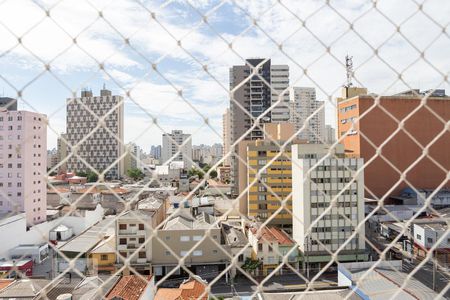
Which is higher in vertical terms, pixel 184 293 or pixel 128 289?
pixel 128 289

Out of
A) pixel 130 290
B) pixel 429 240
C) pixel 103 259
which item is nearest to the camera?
pixel 130 290

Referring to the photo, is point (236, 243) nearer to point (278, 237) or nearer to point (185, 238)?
point (278, 237)

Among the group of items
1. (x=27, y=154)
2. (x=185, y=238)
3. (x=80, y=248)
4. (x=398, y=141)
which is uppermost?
(x=398, y=141)

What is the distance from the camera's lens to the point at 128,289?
3912 millimetres

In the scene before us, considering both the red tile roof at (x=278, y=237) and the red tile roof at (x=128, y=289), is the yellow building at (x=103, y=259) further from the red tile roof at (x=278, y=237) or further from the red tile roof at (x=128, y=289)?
the red tile roof at (x=278, y=237)

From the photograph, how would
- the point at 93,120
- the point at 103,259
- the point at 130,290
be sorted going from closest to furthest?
the point at 93,120 < the point at 130,290 < the point at 103,259

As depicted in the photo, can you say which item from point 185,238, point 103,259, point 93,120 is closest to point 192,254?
point 185,238

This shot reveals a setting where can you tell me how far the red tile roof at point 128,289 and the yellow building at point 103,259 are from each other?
212cm

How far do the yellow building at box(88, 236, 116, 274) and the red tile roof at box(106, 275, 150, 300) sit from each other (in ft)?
6.94

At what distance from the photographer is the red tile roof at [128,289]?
3745 mm

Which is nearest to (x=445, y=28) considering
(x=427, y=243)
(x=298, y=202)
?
(x=298, y=202)

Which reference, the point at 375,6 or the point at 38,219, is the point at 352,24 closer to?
the point at 375,6

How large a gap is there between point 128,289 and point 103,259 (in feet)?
9.02

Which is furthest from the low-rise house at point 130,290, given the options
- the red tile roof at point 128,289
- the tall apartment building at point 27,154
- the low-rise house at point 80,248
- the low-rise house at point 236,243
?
the low-rise house at point 236,243
